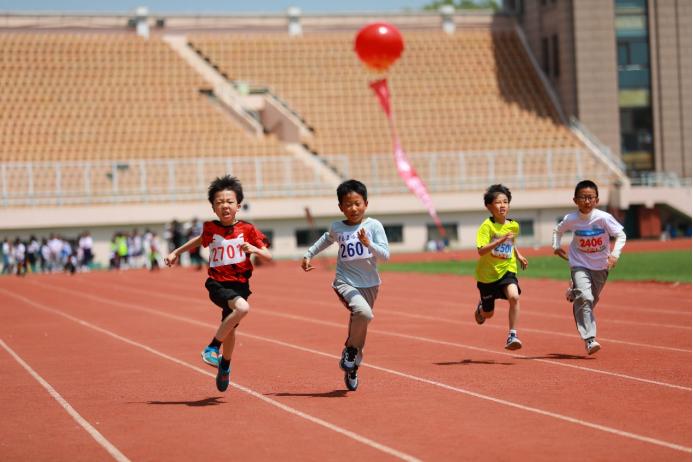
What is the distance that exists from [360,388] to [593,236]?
3414mm

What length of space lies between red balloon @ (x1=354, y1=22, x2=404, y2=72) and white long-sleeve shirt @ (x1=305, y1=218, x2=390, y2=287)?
75.5 feet

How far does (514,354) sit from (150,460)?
648 centimetres

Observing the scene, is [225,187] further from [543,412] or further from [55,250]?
[55,250]

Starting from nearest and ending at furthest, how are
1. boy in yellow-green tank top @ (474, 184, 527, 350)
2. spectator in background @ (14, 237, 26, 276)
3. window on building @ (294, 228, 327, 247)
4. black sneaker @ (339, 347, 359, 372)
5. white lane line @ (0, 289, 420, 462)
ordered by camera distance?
white lane line @ (0, 289, 420, 462), black sneaker @ (339, 347, 359, 372), boy in yellow-green tank top @ (474, 184, 527, 350), spectator in background @ (14, 237, 26, 276), window on building @ (294, 228, 327, 247)

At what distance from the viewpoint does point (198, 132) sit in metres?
49.4

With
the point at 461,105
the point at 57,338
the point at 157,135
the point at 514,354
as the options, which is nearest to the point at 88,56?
the point at 157,135

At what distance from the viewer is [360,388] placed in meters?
10.8

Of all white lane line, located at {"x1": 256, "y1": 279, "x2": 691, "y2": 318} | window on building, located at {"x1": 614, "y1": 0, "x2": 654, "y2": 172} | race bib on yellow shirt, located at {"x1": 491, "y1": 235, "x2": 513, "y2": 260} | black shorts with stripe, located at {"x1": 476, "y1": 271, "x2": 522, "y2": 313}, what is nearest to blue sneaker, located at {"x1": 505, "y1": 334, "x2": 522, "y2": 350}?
black shorts with stripe, located at {"x1": 476, "y1": 271, "x2": 522, "y2": 313}

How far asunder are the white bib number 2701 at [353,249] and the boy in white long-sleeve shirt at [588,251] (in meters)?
3.13

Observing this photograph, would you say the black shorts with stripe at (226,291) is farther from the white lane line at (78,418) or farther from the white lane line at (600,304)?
the white lane line at (600,304)

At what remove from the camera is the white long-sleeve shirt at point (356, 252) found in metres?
10.4

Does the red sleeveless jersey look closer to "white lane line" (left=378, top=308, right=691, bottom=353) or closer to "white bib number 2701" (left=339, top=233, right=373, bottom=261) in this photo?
"white bib number 2701" (left=339, top=233, right=373, bottom=261)

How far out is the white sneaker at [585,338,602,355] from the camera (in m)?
12.5

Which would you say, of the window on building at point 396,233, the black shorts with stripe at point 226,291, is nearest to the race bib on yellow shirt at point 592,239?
the black shorts with stripe at point 226,291
